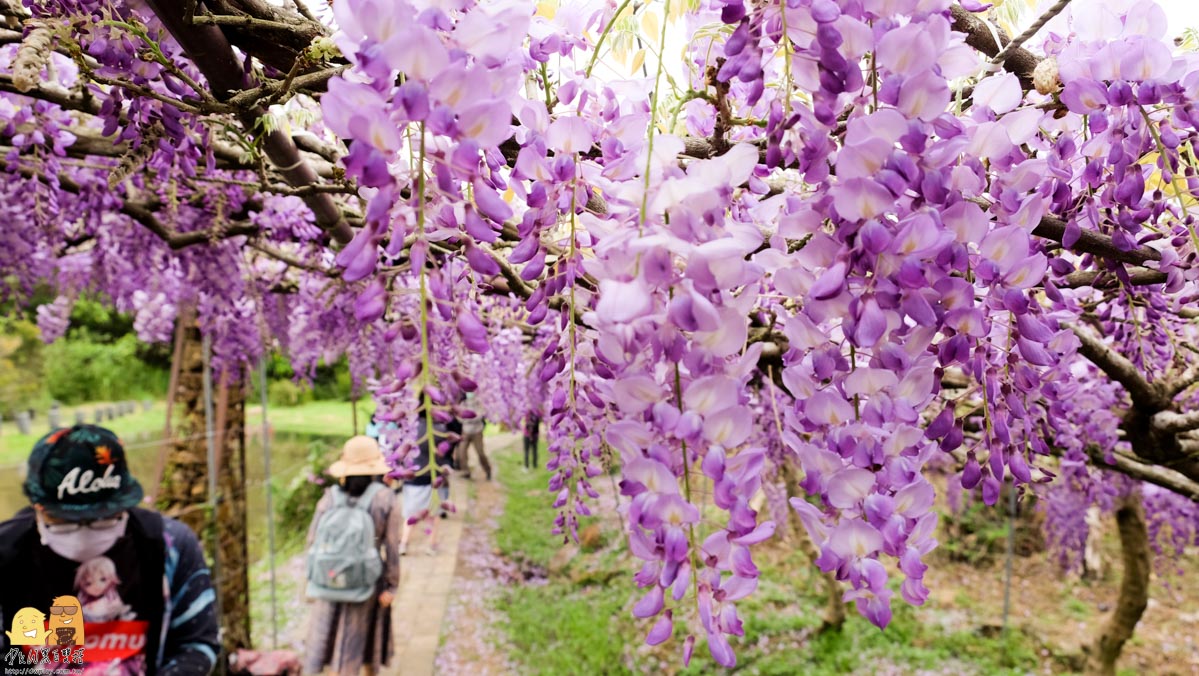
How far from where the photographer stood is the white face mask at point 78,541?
77.3 inches

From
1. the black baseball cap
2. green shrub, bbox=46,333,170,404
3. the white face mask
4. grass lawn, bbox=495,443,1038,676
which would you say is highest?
green shrub, bbox=46,333,170,404

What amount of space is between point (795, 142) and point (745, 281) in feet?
0.48

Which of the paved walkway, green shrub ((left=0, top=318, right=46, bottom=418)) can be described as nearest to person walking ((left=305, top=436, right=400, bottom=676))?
the paved walkway

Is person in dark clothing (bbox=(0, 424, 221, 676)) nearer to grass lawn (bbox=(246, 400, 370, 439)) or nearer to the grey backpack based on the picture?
the grey backpack

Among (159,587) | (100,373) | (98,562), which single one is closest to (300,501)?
(159,587)

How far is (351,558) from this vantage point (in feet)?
12.1

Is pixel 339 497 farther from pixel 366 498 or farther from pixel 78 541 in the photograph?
pixel 78 541

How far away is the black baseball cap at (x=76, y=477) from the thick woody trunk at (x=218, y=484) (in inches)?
77.7

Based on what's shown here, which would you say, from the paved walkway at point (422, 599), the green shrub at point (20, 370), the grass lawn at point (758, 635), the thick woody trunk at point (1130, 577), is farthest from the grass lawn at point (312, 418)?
the thick woody trunk at point (1130, 577)

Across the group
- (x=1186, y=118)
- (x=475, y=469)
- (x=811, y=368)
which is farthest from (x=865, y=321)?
(x=475, y=469)

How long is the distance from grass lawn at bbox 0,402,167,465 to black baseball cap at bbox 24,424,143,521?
12.5 m

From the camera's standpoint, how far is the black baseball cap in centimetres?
193
